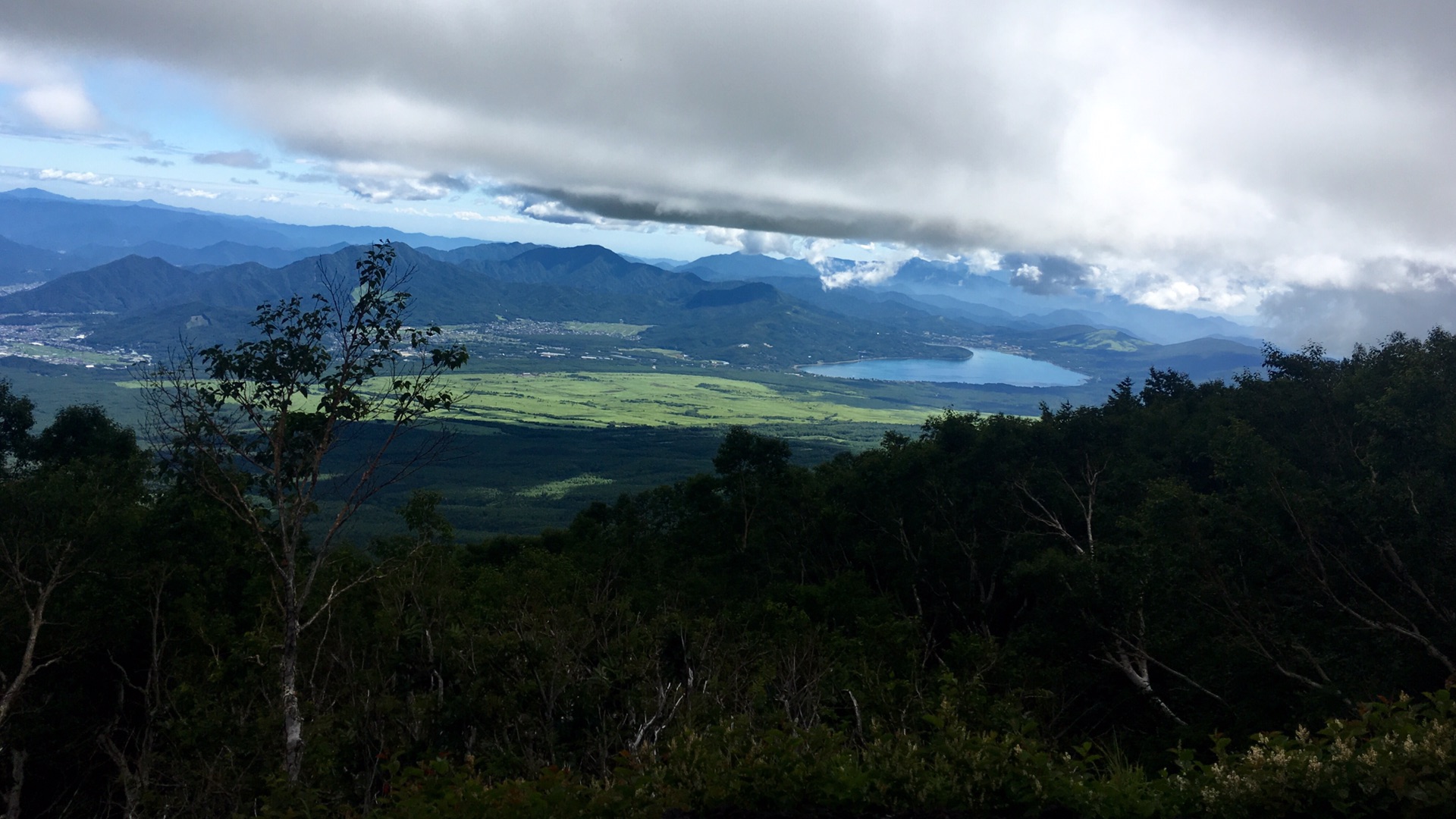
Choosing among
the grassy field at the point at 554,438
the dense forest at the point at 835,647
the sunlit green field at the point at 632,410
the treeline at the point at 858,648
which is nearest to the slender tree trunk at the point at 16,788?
the treeline at the point at 858,648

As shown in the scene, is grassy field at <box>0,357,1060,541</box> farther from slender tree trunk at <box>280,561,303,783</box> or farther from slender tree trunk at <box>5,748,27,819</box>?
slender tree trunk at <box>280,561,303,783</box>

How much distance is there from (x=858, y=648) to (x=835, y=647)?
0.64 meters

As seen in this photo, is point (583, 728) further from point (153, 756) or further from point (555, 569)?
point (555, 569)

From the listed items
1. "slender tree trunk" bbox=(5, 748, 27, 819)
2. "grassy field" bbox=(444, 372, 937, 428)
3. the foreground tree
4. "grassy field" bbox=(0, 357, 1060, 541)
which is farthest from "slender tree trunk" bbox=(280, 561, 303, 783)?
"grassy field" bbox=(444, 372, 937, 428)

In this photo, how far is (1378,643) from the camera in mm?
13930

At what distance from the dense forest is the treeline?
0.08 metres

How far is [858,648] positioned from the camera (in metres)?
19.2

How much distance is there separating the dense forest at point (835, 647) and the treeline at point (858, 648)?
0.08 metres

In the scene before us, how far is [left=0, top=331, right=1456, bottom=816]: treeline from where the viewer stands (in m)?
7.81

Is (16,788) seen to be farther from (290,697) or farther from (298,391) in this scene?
(298,391)

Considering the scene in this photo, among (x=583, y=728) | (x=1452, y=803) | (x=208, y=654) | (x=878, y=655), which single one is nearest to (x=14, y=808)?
(x=208, y=654)

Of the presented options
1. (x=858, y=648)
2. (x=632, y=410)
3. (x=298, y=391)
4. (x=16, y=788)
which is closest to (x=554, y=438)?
(x=632, y=410)

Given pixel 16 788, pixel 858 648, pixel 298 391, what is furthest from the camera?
pixel 858 648

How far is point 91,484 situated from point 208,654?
7.34 meters
